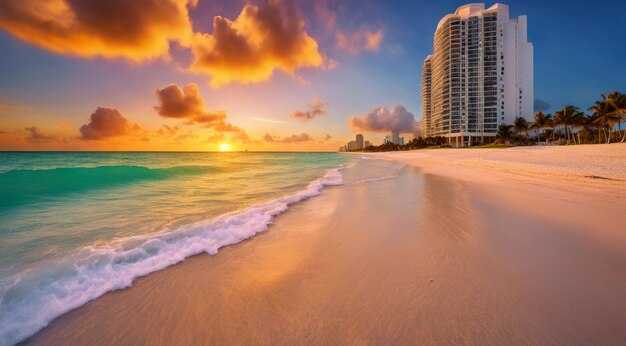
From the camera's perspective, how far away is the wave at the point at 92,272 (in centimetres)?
279

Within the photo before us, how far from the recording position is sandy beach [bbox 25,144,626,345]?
2.47 m

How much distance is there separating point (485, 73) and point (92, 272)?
461ft

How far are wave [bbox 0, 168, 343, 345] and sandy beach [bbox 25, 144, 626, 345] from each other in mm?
197

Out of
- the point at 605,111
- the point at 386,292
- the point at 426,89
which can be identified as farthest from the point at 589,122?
the point at 426,89

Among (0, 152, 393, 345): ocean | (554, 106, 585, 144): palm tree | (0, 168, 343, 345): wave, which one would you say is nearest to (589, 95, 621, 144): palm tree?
(554, 106, 585, 144): palm tree

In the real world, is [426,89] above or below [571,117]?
above

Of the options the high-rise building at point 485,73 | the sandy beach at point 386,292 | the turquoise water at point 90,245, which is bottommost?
the sandy beach at point 386,292

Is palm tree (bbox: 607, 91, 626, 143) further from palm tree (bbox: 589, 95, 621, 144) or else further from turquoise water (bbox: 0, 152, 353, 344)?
turquoise water (bbox: 0, 152, 353, 344)

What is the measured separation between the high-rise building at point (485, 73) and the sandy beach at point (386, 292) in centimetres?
12452

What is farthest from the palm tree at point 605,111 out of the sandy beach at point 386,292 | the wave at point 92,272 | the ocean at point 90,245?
the wave at point 92,272

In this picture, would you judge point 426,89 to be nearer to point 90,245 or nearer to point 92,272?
point 90,245

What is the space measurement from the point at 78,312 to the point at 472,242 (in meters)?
6.05

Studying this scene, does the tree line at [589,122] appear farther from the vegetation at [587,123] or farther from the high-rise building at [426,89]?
the high-rise building at [426,89]

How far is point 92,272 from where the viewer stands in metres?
3.79
